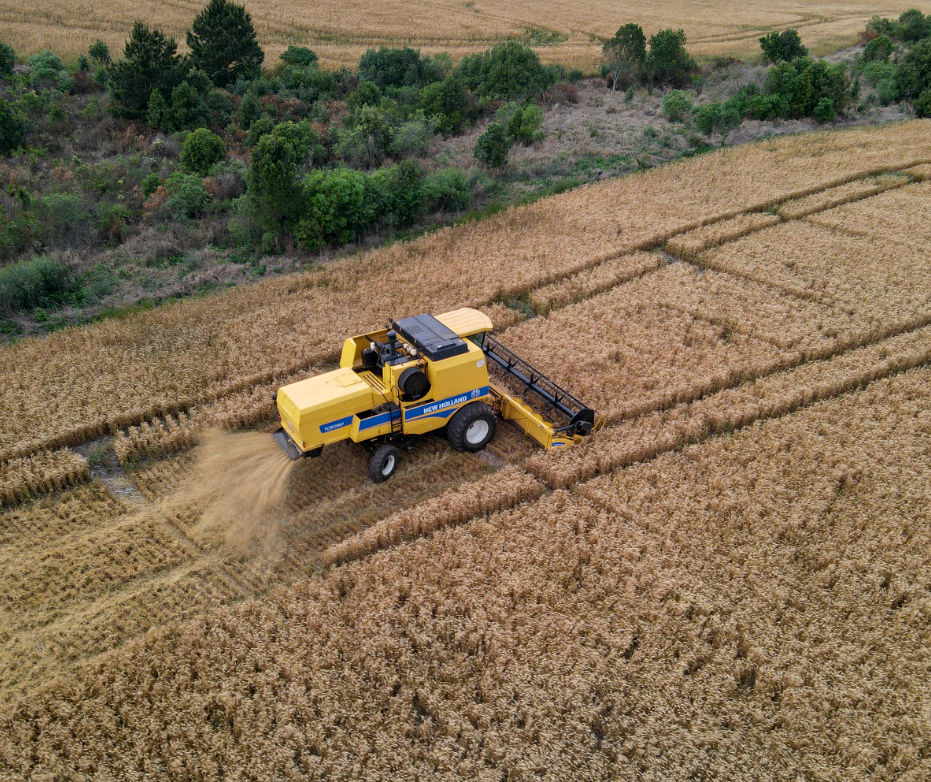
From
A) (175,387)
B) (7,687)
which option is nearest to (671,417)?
(175,387)

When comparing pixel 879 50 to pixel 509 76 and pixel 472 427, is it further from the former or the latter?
pixel 472 427

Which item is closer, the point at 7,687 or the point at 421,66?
the point at 7,687

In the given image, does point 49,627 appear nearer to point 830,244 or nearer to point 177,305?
point 177,305

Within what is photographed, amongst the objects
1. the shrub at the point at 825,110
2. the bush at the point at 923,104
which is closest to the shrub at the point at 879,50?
the bush at the point at 923,104

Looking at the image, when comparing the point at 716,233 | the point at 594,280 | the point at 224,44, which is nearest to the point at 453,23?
the point at 224,44

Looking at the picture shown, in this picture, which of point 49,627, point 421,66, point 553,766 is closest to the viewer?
point 553,766

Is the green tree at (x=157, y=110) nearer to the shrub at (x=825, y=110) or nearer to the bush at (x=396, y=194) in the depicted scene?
the bush at (x=396, y=194)
